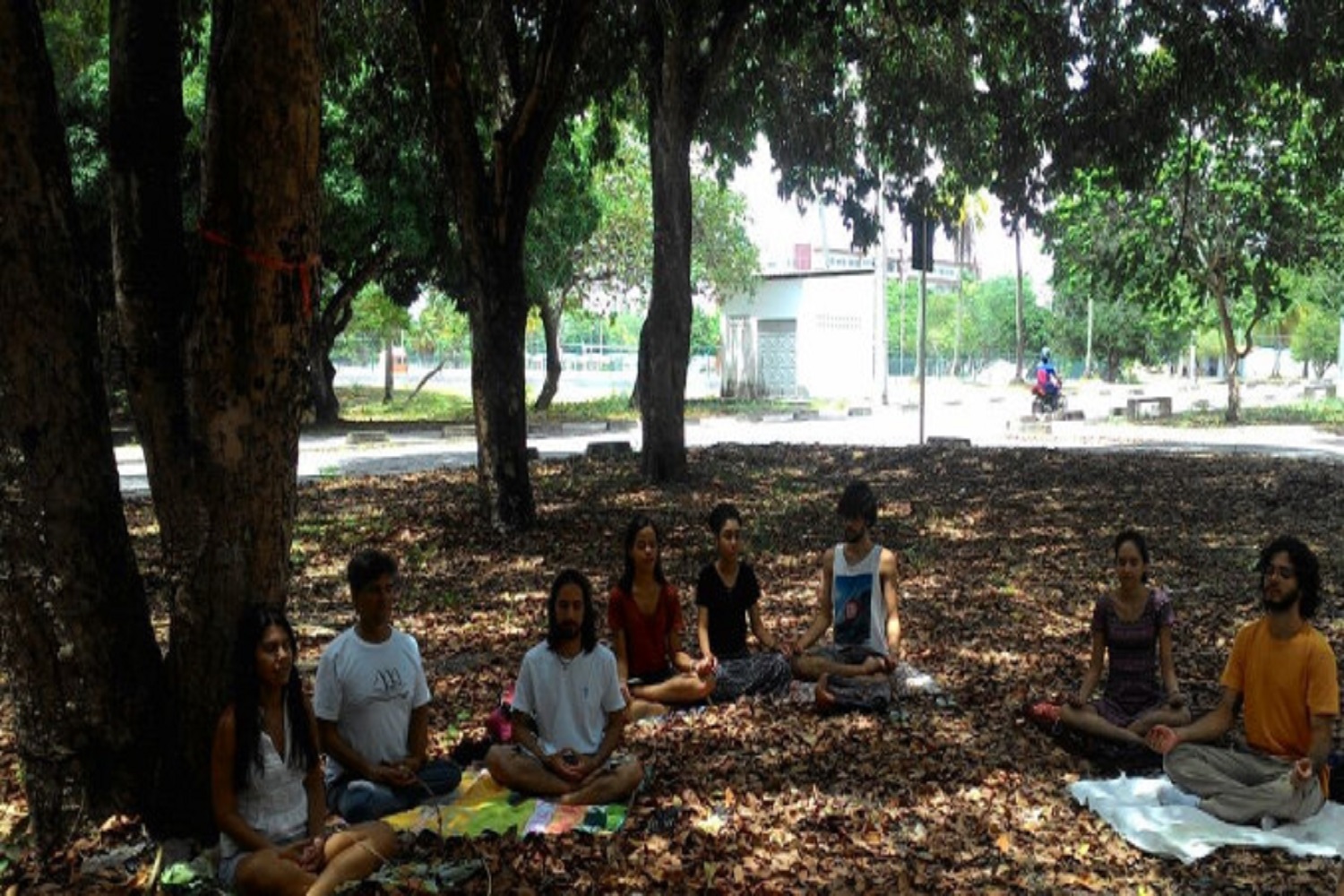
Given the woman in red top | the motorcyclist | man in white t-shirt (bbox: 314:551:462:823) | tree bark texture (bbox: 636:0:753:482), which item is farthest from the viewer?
the motorcyclist

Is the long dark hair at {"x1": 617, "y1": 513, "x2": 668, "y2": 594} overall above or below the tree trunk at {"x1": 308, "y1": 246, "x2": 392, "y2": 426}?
below

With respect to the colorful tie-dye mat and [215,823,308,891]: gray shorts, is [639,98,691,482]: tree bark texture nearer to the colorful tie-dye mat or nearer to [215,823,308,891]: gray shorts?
the colorful tie-dye mat

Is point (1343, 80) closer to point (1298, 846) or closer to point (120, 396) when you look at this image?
point (1298, 846)

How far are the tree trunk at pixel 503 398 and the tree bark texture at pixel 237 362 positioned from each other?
6.73 metres

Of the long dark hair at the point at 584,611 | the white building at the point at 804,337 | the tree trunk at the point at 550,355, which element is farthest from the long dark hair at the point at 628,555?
the white building at the point at 804,337

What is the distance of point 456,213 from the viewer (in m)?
11.2

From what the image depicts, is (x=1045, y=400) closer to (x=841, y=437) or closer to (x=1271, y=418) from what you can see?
(x=841, y=437)

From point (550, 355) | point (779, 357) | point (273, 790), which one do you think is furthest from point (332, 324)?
point (273, 790)

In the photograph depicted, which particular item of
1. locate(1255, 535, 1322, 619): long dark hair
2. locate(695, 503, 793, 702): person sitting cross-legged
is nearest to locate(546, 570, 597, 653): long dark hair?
locate(695, 503, 793, 702): person sitting cross-legged

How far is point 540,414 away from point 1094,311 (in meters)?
36.5

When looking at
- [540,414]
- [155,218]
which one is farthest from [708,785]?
[540,414]

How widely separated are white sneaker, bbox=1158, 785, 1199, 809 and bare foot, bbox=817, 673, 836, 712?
168 centimetres

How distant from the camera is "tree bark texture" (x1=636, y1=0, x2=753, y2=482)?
14516mm

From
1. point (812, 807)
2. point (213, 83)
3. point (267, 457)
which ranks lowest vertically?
point (812, 807)
